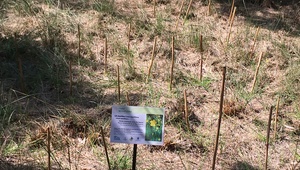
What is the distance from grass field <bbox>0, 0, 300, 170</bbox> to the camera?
280 centimetres

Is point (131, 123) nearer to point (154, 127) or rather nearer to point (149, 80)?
point (154, 127)

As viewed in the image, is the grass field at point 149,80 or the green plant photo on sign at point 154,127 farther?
the grass field at point 149,80

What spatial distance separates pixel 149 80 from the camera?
139 inches

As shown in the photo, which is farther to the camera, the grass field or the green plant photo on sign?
the grass field

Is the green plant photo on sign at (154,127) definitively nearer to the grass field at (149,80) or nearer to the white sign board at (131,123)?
the white sign board at (131,123)

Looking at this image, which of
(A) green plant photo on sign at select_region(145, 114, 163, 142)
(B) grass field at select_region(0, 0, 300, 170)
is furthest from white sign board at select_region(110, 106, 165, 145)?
(B) grass field at select_region(0, 0, 300, 170)

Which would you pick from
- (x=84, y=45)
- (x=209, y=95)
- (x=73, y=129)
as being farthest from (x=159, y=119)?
(x=84, y=45)

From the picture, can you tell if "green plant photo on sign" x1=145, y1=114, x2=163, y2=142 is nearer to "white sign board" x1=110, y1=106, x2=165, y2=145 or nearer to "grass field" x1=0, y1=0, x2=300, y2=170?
"white sign board" x1=110, y1=106, x2=165, y2=145

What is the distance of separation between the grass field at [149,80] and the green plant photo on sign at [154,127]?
0.48 metres

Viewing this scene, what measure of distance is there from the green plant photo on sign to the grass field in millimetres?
477

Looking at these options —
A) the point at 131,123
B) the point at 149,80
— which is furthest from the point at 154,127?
the point at 149,80

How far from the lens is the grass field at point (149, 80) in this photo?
2.80 meters

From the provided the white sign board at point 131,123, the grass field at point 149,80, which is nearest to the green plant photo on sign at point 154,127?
the white sign board at point 131,123

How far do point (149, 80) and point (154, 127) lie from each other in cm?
131
